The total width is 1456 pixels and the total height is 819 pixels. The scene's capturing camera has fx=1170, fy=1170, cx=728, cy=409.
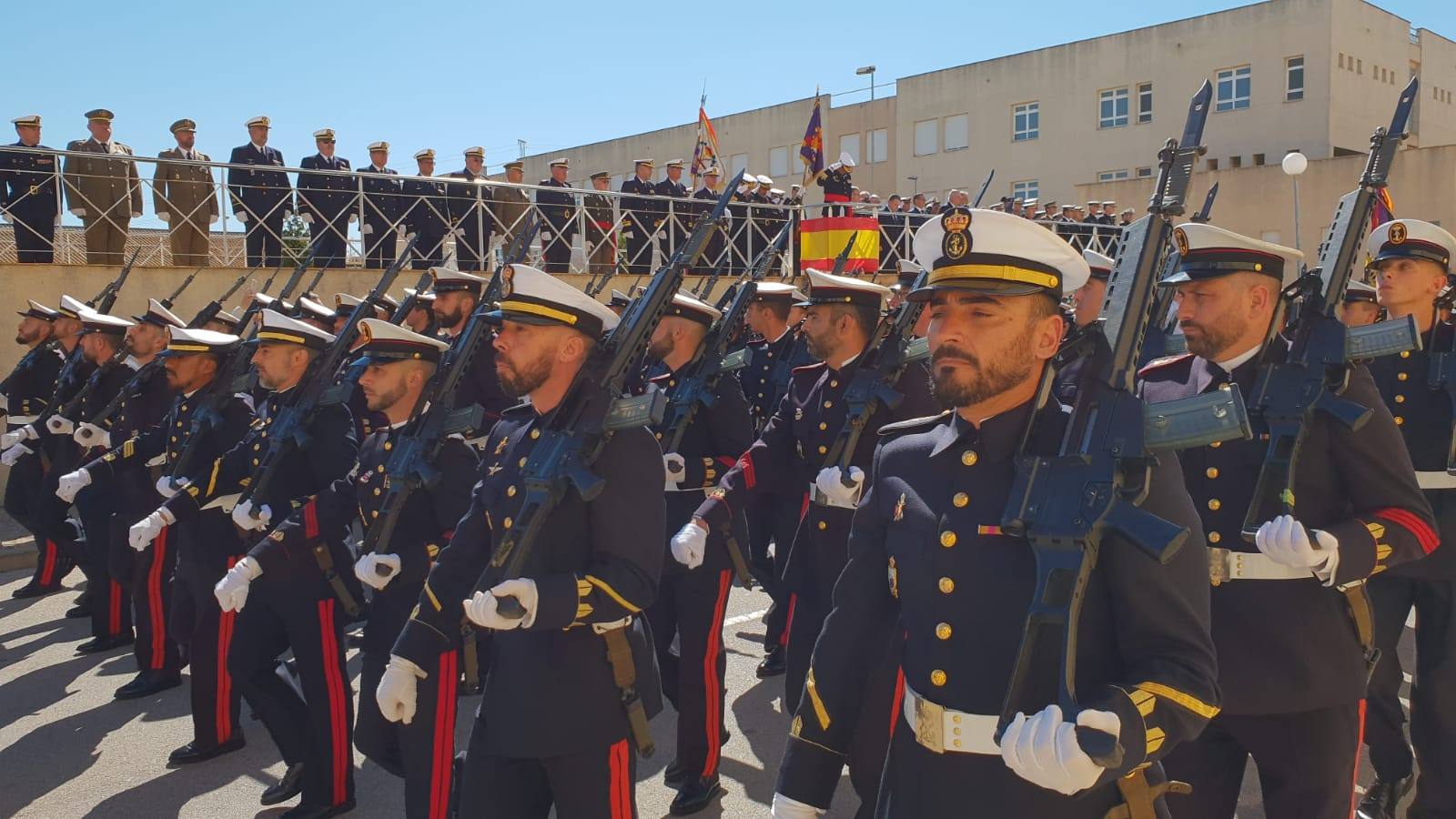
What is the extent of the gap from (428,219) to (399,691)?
11118mm

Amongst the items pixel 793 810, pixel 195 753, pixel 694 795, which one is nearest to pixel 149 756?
pixel 195 753

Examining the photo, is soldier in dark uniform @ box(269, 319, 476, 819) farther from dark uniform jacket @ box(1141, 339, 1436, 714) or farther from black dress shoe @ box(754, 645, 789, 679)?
black dress shoe @ box(754, 645, 789, 679)

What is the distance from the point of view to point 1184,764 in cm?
326

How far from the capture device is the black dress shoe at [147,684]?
629cm

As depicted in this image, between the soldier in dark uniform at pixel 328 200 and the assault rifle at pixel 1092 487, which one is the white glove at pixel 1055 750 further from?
the soldier in dark uniform at pixel 328 200

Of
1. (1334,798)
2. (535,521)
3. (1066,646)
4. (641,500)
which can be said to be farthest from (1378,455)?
(535,521)

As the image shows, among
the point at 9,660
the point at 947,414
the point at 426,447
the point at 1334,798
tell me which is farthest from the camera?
the point at 9,660

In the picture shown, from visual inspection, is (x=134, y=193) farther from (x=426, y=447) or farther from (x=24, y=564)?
(x=426, y=447)

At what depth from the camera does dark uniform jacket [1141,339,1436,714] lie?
323 centimetres

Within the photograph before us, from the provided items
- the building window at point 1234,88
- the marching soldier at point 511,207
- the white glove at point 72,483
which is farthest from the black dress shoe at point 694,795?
the building window at point 1234,88

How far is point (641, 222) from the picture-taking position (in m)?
15.6

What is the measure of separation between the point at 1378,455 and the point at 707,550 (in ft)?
8.39

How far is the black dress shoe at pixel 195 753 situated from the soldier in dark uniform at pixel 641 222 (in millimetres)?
10236

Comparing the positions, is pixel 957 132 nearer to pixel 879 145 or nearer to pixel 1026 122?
pixel 1026 122
